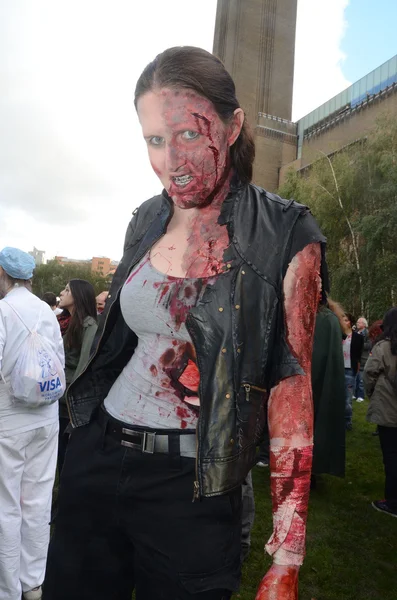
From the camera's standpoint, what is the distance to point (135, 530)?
1.33m

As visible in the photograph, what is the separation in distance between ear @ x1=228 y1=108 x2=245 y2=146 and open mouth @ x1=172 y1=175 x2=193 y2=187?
0.17 meters

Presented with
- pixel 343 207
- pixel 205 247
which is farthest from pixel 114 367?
pixel 343 207

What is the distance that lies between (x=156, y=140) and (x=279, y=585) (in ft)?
4.00

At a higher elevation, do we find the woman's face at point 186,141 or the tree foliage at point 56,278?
the tree foliage at point 56,278

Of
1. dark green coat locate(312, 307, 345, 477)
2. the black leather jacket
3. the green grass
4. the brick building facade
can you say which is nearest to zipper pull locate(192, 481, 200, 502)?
the black leather jacket

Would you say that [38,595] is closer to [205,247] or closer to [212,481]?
[212,481]

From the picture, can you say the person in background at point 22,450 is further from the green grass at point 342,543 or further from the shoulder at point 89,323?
the green grass at point 342,543

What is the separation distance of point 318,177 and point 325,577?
67.1ft

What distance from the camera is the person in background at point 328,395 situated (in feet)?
15.5

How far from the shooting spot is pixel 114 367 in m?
1.63

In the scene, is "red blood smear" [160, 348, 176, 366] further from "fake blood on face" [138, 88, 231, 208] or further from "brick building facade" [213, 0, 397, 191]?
"brick building facade" [213, 0, 397, 191]

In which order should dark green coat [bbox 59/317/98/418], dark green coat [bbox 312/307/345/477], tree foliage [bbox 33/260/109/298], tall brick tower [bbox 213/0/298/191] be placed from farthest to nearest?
tree foliage [bbox 33/260/109/298], tall brick tower [bbox 213/0/298/191], dark green coat [bbox 312/307/345/477], dark green coat [bbox 59/317/98/418]

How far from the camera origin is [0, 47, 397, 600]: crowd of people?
127cm

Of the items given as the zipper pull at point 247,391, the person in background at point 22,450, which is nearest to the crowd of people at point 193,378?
the zipper pull at point 247,391
